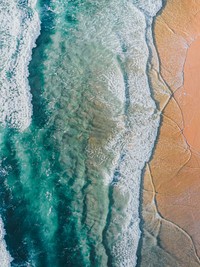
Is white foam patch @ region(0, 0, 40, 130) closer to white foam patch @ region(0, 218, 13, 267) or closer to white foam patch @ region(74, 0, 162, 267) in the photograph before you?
white foam patch @ region(74, 0, 162, 267)

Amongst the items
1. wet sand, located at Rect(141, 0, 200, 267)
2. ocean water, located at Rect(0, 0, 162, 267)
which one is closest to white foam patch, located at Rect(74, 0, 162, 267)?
ocean water, located at Rect(0, 0, 162, 267)

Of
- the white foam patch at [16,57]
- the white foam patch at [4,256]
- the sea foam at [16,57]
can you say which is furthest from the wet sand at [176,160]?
the white foam patch at [16,57]

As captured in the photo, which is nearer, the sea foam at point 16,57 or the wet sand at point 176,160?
the wet sand at point 176,160

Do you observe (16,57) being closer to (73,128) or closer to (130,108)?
(73,128)

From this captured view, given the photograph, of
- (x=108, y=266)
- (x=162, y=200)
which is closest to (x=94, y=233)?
(x=108, y=266)

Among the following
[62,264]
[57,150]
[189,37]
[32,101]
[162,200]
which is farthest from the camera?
[189,37]

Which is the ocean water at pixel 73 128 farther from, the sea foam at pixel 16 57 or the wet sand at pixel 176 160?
the wet sand at pixel 176 160

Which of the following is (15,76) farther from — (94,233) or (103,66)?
(94,233)
